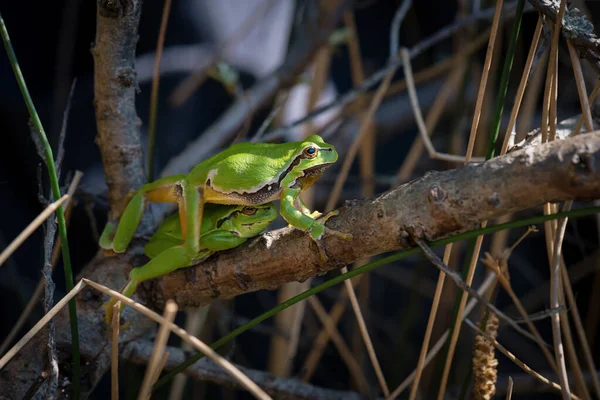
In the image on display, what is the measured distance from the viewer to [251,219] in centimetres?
111

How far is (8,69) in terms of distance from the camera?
6.46 feet

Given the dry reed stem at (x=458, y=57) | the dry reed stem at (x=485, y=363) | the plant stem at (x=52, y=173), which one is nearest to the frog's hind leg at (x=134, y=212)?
the plant stem at (x=52, y=173)

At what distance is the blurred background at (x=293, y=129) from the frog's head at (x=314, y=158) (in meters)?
0.55

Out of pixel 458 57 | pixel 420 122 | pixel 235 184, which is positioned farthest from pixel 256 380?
pixel 458 57

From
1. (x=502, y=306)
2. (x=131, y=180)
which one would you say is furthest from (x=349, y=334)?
(x=131, y=180)

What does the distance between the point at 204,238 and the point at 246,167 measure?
0.16 metres

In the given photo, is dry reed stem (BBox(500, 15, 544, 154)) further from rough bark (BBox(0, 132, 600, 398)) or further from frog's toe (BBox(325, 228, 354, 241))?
frog's toe (BBox(325, 228, 354, 241))

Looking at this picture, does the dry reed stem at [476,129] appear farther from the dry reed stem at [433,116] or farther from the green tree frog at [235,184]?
the dry reed stem at [433,116]

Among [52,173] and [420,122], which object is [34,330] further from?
[420,122]

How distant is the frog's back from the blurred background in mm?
527

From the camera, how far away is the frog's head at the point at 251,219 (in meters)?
1.10

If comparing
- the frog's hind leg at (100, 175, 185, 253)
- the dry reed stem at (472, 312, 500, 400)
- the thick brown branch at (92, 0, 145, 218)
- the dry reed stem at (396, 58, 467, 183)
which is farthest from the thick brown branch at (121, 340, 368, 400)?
the dry reed stem at (396, 58, 467, 183)

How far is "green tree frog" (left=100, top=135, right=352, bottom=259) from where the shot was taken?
110 cm

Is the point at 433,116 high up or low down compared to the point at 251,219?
up
